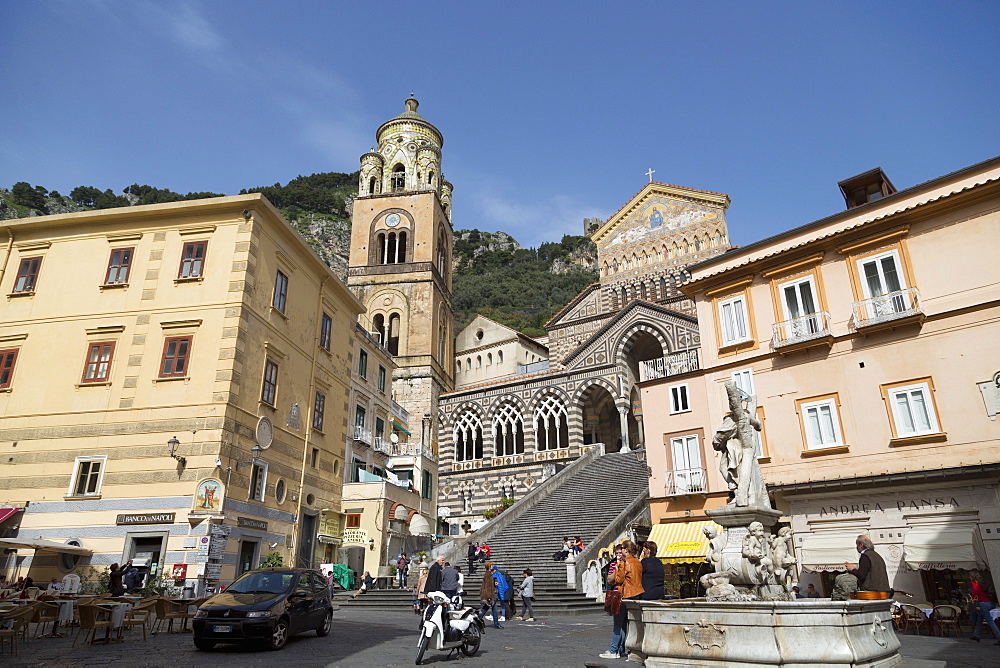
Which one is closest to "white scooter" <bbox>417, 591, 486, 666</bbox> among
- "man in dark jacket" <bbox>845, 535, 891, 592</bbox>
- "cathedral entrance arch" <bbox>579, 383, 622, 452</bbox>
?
"man in dark jacket" <bbox>845, 535, 891, 592</bbox>

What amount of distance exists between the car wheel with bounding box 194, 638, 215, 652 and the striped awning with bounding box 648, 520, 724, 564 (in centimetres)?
1195

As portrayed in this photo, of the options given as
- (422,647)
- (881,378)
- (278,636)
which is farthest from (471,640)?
(881,378)

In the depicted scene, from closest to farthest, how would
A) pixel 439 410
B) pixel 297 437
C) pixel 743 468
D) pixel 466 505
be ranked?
pixel 743 468 < pixel 297 437 < pixel 466 505 < pixel 439 410

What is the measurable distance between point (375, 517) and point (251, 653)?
13445mm

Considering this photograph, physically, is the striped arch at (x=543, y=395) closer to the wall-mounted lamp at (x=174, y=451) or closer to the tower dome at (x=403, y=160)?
the tower dome at (x=403, y=160)

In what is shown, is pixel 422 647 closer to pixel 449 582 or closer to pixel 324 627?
pixel 449 582

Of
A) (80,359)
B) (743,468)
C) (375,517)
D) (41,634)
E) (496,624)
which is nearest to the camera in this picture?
(743,468)

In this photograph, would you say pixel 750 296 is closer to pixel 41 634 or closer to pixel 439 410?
pixel 41 634

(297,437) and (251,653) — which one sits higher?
(297,437)

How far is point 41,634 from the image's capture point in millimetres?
11289

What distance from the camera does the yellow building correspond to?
53.1 feet

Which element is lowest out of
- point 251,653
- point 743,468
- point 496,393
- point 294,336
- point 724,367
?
point 251,653

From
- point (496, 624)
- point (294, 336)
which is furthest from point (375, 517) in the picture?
point (496, 624)

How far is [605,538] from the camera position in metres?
19.3
